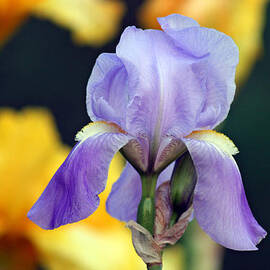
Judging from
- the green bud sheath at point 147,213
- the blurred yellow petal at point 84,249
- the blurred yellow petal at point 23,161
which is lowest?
the blurred yellow petal at point 84,249

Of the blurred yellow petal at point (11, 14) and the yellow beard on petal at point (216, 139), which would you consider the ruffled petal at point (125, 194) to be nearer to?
the yellow beard on petal at point (216, 139)

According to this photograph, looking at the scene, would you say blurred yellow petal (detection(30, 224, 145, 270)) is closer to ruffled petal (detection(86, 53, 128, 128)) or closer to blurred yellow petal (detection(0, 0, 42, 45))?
blurred yellow petal (detection(0, 0, 42, 45))

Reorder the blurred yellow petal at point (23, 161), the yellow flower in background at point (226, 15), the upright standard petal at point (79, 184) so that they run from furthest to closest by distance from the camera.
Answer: the yellow flower in background at point (226, 15) < the blurred yellow petal at point (23, 161) < the upright standard petal at point (79, 184)

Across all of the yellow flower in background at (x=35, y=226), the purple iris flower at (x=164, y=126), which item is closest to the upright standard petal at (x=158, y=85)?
the purple iris flower at (x=164, y=126)

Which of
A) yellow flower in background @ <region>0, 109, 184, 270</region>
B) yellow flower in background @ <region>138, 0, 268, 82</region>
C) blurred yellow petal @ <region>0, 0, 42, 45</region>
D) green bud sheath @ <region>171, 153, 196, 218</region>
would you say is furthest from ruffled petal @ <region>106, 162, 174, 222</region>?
yellow flower in background @ <region>138, 0, 268, 82</region>

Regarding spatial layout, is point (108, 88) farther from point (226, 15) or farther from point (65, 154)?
point (226, 15)

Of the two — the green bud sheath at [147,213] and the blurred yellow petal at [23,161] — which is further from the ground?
the green bud sheath at [147,213]
